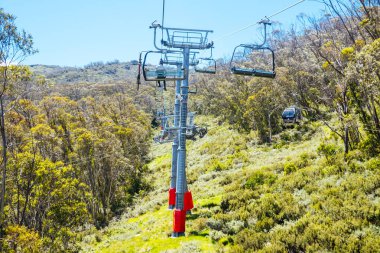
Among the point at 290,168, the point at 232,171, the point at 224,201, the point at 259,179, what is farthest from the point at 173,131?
the point at 232,171

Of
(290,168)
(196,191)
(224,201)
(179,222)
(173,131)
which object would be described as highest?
(173,131)

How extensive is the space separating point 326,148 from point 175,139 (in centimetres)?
1063

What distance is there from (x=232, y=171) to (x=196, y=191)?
189 inches

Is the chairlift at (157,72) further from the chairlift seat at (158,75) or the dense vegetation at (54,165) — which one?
the dense vegetation at (54,165)

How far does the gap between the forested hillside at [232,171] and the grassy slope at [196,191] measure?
0.16 m

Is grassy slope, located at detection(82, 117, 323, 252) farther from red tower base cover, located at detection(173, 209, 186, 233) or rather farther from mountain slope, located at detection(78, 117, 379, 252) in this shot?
red tower base cover, located at detection(173, 209, 186, 233)

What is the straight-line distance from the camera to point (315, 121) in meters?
37.6

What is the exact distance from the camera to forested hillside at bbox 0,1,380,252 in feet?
44.7

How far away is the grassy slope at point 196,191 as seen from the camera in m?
16.7

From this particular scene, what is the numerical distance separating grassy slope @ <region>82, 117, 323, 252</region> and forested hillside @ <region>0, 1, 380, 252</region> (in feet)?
0.52

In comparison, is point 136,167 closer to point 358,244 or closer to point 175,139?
point 175,139

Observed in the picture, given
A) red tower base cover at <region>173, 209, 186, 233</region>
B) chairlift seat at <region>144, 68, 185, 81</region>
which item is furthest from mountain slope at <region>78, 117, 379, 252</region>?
chairlift seat at <region>144, 68, 185, 81</region>

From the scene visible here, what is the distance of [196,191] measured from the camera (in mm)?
27281

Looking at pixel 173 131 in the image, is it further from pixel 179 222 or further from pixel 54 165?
pixel 54 165
